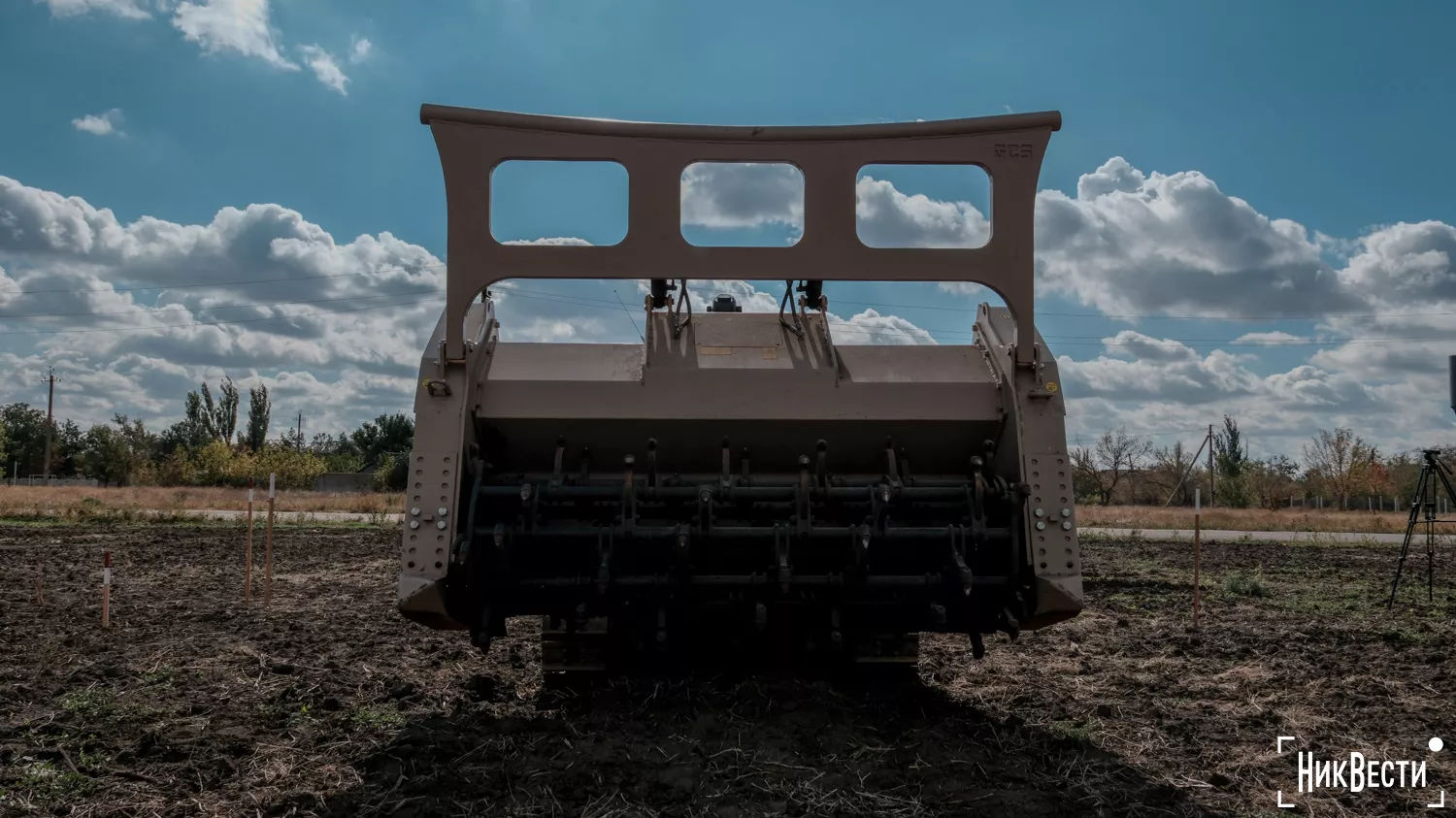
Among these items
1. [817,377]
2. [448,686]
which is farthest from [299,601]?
[817,377]

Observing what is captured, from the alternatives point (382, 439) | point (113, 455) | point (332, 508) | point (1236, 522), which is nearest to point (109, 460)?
point (113, 455)

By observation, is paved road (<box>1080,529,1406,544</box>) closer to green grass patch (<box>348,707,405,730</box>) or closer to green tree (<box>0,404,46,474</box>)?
green grass patch (<box>348,707,405,730</box>)

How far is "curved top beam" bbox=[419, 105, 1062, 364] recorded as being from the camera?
5.60 metres

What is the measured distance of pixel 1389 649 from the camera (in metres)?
9.07

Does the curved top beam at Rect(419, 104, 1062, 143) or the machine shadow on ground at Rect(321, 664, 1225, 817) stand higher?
the curved top beam at Rect(419, 104, 1062, 143)

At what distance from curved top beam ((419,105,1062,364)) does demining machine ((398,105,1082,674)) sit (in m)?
0.01

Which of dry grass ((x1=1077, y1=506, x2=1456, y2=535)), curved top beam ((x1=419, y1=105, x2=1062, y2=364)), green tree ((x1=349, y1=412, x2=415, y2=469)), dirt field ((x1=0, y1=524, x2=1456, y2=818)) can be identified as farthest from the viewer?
green tree ((x1=349, y1=412, x2=415, y2=469))

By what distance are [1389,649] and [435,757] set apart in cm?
773

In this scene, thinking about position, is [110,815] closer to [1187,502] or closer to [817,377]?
[817,377]

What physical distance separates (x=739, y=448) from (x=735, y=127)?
167 centimetres

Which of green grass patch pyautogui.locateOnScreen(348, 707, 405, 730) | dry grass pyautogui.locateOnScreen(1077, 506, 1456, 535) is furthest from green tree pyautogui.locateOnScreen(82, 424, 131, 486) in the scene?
green grass patch pyautogui.locateOnScreen(348, 707, 405, 730)

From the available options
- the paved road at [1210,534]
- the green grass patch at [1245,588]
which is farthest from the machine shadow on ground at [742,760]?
the paved road at [1210,534]

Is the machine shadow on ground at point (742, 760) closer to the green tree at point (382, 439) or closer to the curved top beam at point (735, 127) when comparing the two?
the curved top beam at point (735, 127)

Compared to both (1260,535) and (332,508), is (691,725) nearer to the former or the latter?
(1260,535)
